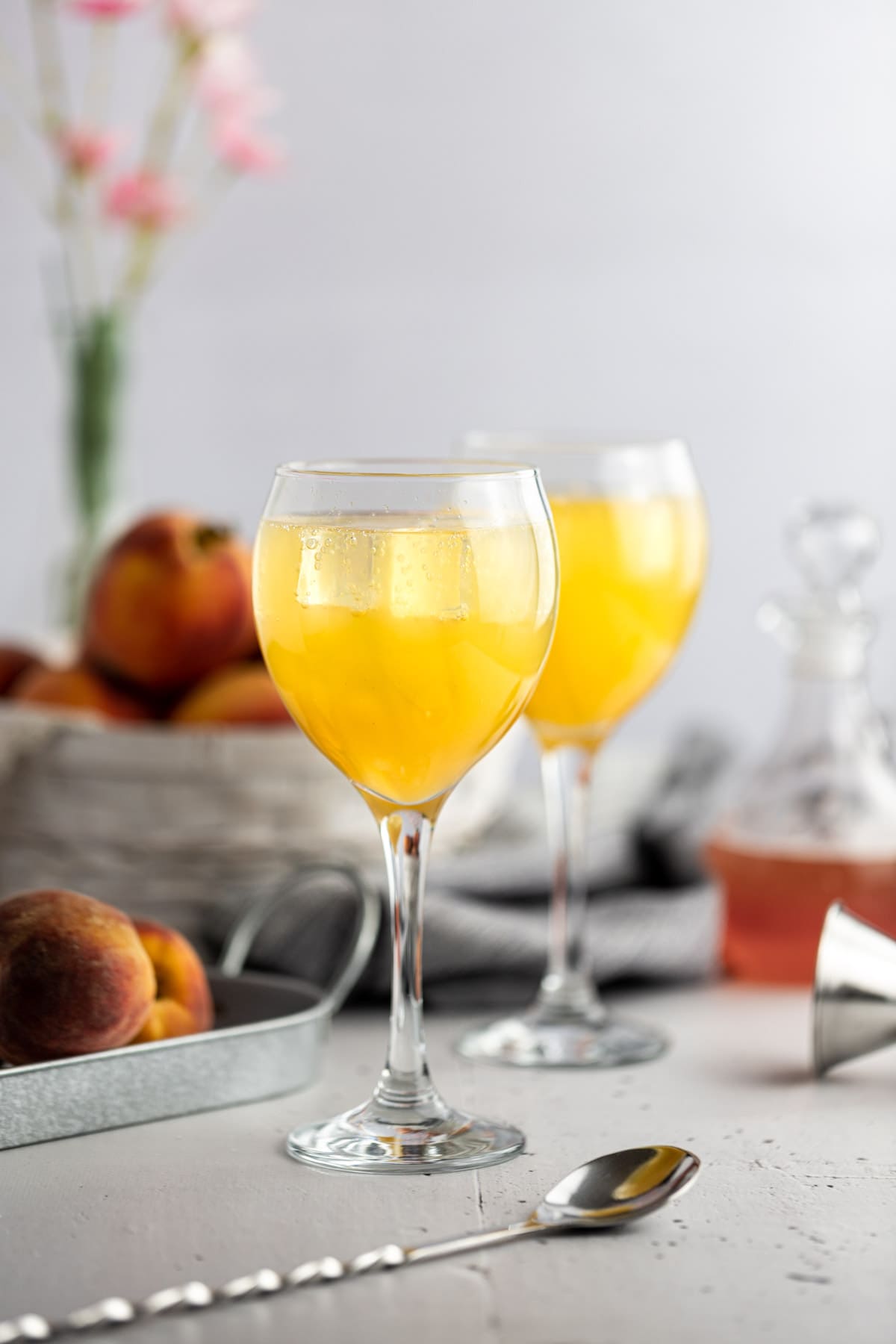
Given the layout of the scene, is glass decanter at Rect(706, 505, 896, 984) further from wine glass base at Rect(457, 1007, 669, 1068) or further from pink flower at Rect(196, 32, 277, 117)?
pink flower at Rect(196, 32, 277, 117)

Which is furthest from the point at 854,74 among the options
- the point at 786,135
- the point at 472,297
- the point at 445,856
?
the point at 445,856

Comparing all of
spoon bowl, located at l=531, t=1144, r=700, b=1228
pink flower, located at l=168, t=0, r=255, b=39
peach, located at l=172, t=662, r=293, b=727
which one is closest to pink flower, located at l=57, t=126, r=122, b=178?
pink flower, located at l=168, t=0, r=255, b=39

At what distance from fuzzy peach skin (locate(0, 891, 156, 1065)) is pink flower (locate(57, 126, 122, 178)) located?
1275mm

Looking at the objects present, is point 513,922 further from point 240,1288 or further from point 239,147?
point 239,147

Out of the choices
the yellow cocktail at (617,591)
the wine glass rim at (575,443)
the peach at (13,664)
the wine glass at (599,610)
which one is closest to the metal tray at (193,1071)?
the wine glass at (599,610)

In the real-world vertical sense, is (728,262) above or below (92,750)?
above

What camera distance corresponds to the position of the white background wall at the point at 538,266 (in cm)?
331

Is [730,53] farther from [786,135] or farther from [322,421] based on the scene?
[322,421]

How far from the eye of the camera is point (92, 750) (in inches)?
53.9

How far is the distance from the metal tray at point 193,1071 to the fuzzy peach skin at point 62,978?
2 cm

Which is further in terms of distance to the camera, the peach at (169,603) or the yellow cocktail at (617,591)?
the peach at (169,603)

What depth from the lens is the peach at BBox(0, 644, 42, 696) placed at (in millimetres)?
1554

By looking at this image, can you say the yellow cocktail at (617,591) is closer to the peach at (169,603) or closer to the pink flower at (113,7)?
the peach at (169,603)

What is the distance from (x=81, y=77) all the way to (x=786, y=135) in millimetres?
1334
